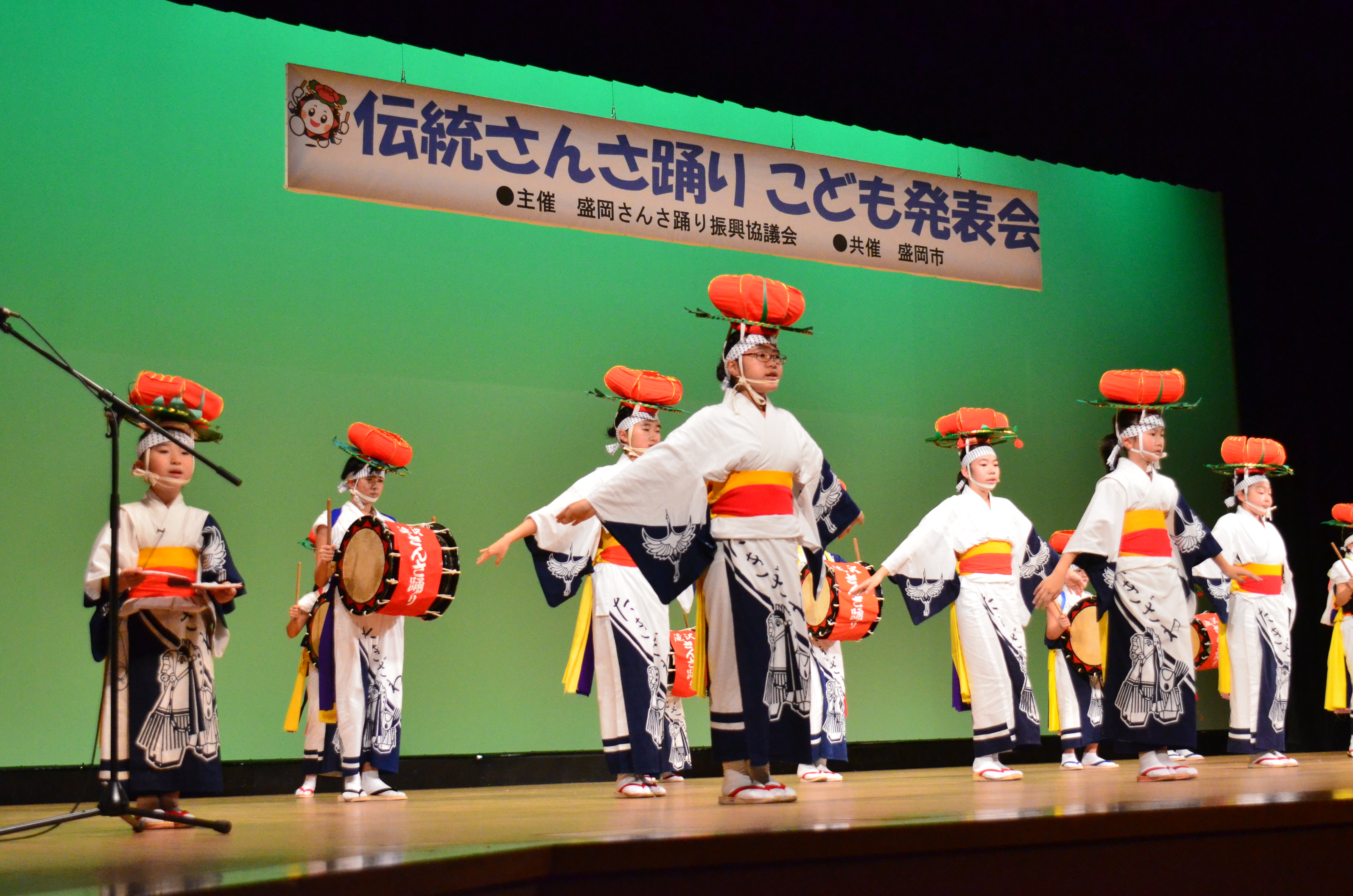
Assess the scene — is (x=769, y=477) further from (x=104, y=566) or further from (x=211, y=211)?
(x=211, y=211)

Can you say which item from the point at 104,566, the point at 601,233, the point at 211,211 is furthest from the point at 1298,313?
the point at 104,566

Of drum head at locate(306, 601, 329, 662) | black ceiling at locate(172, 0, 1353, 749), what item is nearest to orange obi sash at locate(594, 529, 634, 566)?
drum head at locate(306, 601, 329, 662)

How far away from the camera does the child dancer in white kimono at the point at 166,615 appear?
11.9ft

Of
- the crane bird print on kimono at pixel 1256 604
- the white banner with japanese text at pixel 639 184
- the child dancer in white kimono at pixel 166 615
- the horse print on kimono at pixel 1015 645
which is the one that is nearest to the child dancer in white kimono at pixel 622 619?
the child dancer in white kimono at pixel 166 615

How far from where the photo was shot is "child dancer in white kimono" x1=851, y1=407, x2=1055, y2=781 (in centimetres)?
544

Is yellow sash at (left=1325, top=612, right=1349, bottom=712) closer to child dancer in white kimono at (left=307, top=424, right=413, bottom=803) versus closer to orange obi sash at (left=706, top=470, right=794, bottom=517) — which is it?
orange obi sash at (left=706, top=470, right=794, bottom=517)

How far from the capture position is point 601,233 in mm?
6844

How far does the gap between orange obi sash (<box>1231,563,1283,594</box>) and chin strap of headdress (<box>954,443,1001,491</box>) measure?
4.52 ft

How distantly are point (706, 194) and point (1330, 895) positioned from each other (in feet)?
16.8

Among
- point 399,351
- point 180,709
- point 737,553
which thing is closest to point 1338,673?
point 737,553

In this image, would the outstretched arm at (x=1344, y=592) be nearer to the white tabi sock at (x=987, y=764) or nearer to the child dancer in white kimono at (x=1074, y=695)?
the child dancer in white kimono at (x=1074, y=695)

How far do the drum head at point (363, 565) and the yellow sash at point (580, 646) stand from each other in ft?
3.04

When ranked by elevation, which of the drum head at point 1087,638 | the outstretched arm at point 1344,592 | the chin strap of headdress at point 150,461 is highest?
→ the chin strap of headdress at point 150,461

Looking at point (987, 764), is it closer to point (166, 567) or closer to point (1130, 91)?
point (166, 567)
